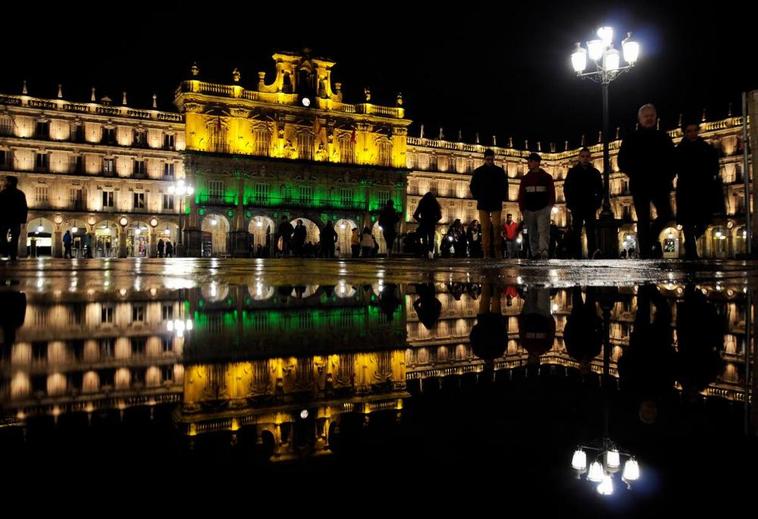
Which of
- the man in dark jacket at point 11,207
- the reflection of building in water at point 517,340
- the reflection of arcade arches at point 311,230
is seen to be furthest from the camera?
the reflection of arcade arches at point 311,230

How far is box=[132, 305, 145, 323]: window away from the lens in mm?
2233

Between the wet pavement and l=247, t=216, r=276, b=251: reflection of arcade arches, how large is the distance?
3831 centimetres

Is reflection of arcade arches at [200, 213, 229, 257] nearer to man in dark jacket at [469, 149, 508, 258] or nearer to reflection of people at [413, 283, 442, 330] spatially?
man in dark jacket at [469, 149, 508, 258]

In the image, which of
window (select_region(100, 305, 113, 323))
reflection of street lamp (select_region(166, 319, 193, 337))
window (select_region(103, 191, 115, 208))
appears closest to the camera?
reflection of street lamp (select_region(166, 319, 193, 337))

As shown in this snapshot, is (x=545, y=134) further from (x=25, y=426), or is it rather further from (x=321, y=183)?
(x=25, y=426)

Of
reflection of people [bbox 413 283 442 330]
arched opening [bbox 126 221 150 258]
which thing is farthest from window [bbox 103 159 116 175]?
reflection of people [bbox 413 283 442 330]

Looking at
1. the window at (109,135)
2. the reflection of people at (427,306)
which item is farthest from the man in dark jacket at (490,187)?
the window at (109,135)

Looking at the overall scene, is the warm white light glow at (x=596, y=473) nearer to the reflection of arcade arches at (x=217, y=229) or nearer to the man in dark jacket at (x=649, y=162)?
the man in dark jacket at (x=649, y=162)

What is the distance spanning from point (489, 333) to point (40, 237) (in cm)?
4038

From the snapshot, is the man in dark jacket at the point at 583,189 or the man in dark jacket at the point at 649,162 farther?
the man in dark jacket at the point at 583,189

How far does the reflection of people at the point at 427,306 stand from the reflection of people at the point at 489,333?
0.16 m

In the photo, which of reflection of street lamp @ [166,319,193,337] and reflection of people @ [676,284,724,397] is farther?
reflection of street lamp @ [166,319,193,337]

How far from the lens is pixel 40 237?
37344 mm

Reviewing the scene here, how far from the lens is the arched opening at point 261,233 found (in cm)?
3829
